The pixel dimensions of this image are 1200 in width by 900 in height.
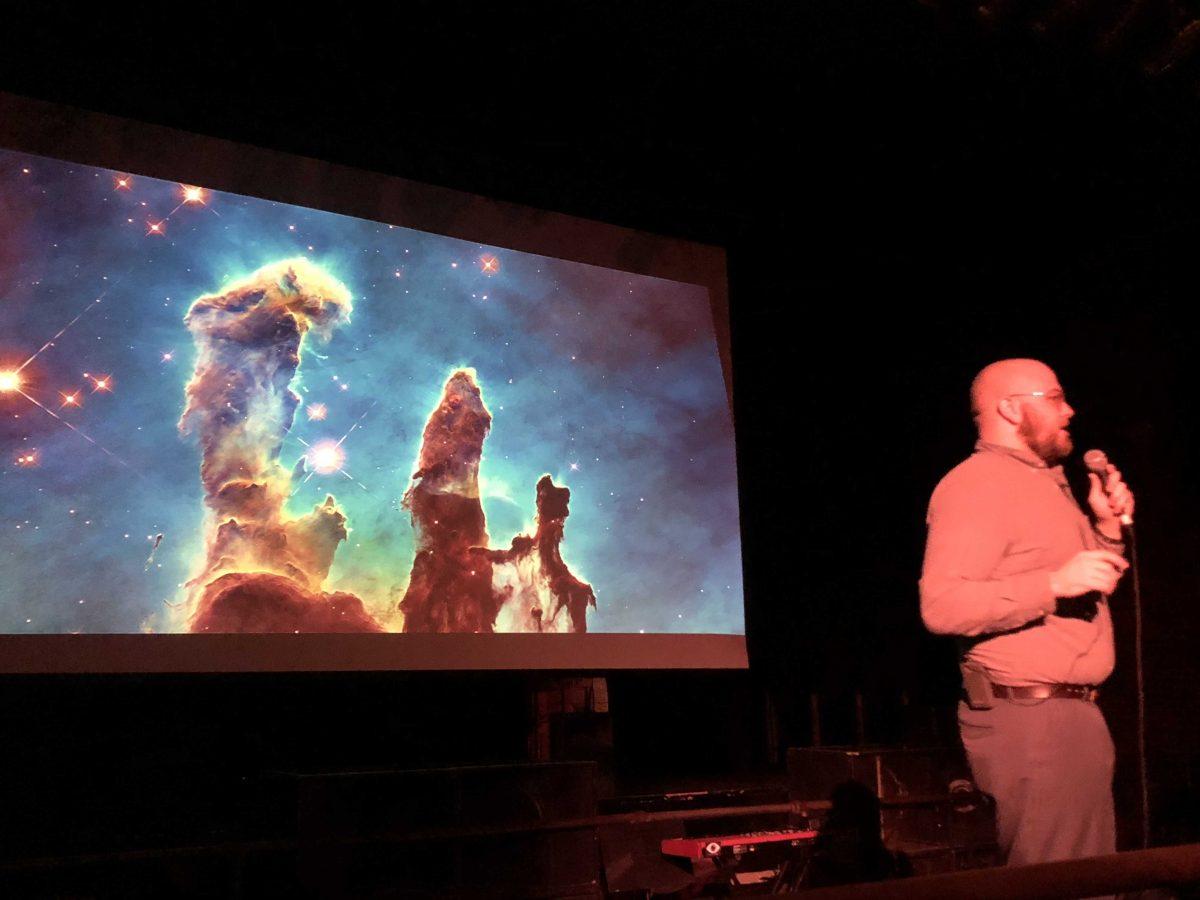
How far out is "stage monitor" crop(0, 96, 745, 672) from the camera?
3252 millimetres

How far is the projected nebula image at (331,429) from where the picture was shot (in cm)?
325

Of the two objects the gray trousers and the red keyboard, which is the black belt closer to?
the gray trousers

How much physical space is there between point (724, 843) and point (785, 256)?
318cm

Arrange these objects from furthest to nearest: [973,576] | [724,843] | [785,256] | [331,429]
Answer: [785,256] → [331,429] → [724,843] → [973,576]

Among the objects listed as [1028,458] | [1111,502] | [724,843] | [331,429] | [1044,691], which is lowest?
[724,843]

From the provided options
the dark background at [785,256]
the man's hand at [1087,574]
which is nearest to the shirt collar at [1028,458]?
the man's hand at [1087,574]

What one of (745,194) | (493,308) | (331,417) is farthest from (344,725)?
(745,194)

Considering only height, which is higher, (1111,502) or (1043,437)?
(1043,437)

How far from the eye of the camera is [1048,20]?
2797 mm

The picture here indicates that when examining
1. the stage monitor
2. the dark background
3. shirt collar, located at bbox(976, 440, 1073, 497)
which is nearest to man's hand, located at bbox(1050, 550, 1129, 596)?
shirt collar, located at bbox(976, 440, 1073, 497)

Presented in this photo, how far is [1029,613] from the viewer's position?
1780 mm

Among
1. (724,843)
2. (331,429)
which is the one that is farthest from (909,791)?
(331,429)

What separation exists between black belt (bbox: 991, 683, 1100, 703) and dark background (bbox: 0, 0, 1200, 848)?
188 centimetres

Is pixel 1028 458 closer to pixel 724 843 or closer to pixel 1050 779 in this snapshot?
pixel 1050 779
